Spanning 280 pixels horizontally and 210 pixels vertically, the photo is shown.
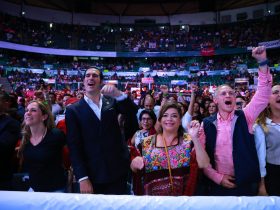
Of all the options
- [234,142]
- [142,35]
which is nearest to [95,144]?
[234,142]

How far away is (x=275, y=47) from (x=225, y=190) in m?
28.1

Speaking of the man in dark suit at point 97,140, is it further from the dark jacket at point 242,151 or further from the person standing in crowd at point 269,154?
the person standing in crowd at point 269,154

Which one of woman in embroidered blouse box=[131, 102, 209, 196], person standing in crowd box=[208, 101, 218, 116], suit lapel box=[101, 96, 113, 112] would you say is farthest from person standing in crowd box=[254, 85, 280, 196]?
person standing in crowd box=[208, 101, 218, 116]

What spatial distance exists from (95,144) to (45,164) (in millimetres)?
466

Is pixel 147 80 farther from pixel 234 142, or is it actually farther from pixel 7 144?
pixel 234 142

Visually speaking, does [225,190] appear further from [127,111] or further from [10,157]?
[10,157]

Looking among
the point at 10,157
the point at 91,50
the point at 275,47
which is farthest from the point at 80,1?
the point at 10,157

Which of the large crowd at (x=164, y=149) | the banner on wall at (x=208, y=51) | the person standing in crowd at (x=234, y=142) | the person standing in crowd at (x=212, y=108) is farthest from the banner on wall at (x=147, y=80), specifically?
the person standing in crowd at (x=234, y=142)

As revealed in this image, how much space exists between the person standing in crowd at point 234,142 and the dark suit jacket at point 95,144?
0.70m

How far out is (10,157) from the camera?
2.57m

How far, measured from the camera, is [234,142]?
2.12m

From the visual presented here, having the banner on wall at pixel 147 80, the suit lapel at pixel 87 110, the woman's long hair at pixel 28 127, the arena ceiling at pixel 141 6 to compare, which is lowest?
the woman's long hair at pixel 28 127

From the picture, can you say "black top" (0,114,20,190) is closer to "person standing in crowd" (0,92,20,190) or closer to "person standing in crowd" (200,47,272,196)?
"person standing in crowd" (0,92,20,190)

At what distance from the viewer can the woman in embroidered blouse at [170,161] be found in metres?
2.08
